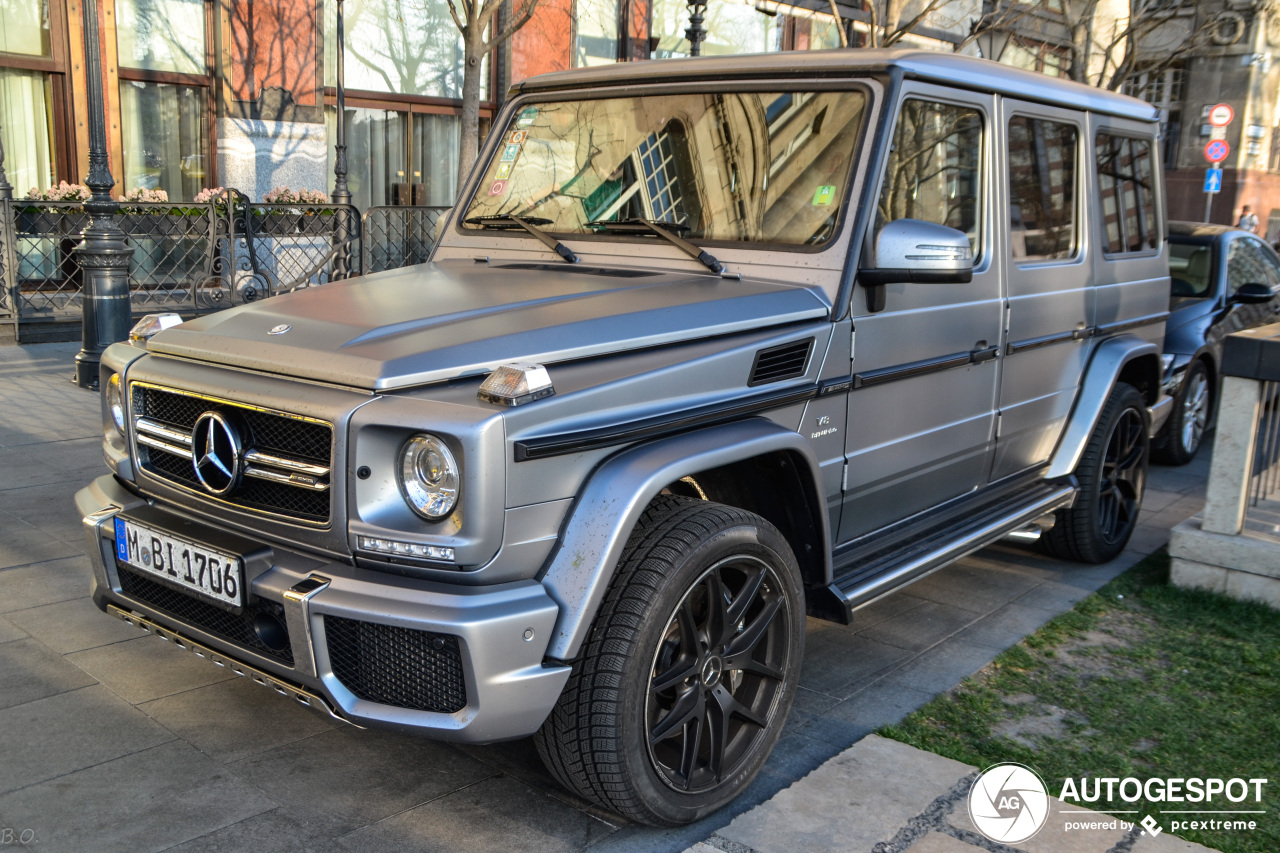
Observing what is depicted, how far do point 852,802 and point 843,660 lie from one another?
1172 mm

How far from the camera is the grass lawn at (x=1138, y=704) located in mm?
3506

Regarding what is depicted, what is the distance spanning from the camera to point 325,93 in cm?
1473

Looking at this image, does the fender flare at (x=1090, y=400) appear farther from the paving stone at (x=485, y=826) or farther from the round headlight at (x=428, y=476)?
the round headlight at (x=428, y=476)

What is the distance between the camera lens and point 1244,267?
849 centimetres

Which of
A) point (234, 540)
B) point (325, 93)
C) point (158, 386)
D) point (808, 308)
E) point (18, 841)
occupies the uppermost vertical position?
point (325, 93)

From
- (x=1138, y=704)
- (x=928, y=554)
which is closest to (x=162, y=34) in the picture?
(x=928, y=554)

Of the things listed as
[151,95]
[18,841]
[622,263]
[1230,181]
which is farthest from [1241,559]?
[1230,181]

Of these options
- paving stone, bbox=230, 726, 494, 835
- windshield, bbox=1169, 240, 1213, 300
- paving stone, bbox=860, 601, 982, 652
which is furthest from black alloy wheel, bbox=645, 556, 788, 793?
windshield, bbox=1169, 240, 1213, 300

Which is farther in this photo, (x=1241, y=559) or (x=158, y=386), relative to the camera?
(x=1241, y=559)

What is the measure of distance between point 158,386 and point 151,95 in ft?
38.0

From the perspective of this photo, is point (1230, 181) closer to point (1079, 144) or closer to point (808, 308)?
point (1079, 144)

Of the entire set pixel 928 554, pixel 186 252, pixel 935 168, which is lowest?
pixel 928 554

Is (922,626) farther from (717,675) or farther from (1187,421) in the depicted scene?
(1187,421)

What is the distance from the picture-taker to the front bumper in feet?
8.30
